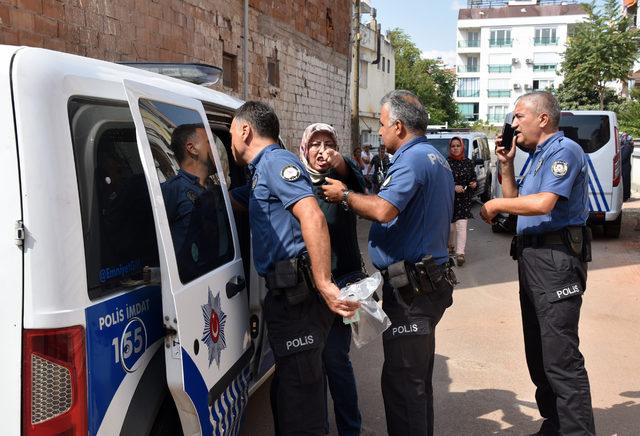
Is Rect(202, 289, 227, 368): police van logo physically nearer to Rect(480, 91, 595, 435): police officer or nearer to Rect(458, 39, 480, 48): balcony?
Rect(480, 91, 595, 435): police officer

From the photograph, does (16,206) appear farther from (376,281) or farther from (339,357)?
(339,357)

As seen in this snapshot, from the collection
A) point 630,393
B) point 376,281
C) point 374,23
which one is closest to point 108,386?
point 376,281

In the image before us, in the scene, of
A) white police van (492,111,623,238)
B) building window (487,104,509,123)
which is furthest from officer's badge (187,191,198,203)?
building window (487,104,509,123)

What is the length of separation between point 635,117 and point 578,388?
2154 centimetres

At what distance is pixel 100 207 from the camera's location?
1905 mm

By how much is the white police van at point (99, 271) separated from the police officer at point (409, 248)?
79 cm

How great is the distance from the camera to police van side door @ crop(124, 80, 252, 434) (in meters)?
2.01

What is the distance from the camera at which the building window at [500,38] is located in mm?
67125

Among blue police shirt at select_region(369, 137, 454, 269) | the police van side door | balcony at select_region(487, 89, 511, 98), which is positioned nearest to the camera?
the police van side door

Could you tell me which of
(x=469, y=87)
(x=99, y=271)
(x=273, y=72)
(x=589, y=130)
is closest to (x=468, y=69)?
(x=469, y=87)

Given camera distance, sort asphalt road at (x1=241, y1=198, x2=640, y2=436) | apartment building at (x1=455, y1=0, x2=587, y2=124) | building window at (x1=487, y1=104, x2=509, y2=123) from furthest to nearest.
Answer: building window at (x1=487, y1=104, x2=509, y2=123) < apartment building at (x1=455, y1=0, x2=587, y2=124) < asphalt road at (x1=241, y1=198, x2=640, y2=436)

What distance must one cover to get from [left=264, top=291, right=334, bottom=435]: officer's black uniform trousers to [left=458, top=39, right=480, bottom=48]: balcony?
71.3 m

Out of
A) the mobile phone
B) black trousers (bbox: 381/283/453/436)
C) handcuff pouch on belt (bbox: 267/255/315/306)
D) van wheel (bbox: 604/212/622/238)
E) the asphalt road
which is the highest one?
the mobile phone

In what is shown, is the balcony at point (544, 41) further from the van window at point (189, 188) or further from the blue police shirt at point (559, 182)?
the van window at point (189, 188)
